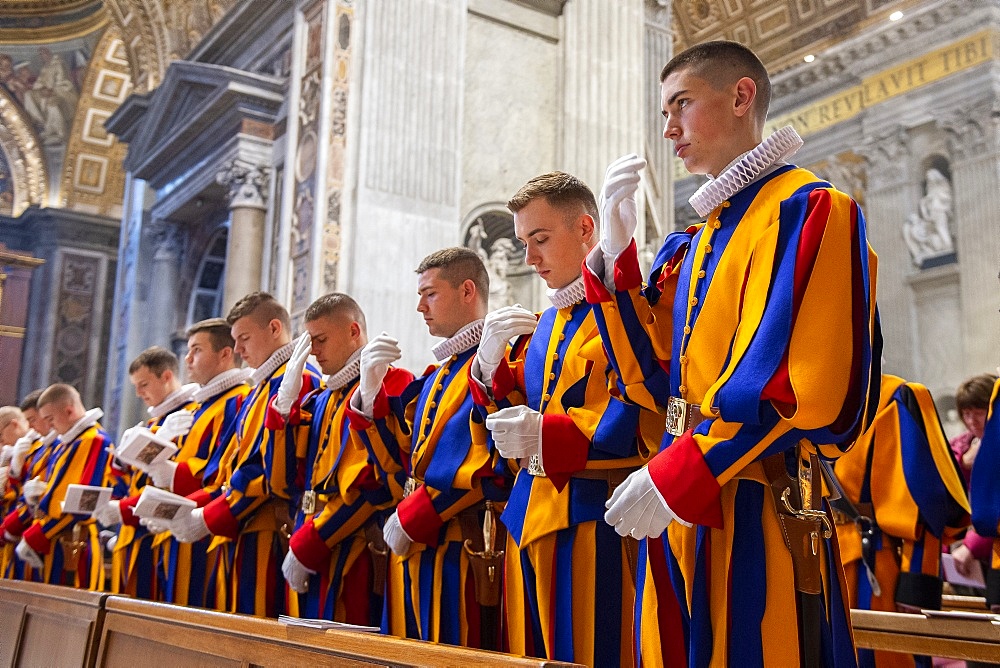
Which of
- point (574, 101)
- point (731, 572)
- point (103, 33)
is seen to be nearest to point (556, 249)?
point (731, 572)

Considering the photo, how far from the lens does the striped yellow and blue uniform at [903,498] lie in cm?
405

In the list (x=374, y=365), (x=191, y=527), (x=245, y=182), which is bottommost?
(x=191, y=527)

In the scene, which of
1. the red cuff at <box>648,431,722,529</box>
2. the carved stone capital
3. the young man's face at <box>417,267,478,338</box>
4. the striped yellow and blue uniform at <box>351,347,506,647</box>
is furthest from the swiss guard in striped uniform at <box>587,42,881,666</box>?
the carved stone capital

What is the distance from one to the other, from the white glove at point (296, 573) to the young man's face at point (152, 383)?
8.17 ft

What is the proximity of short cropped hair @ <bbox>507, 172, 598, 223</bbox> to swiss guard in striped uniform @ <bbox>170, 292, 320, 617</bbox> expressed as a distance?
1.70 m

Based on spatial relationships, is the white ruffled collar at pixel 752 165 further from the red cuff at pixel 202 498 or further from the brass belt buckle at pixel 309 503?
the red cuff at pixel 202 498

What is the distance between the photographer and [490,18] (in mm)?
9414

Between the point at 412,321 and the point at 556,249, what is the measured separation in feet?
17.4

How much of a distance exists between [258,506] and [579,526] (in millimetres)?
2297

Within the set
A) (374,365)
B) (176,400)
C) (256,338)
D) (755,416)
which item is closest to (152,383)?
(176,400)

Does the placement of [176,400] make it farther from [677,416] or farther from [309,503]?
[677,416]

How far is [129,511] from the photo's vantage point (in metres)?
5.39

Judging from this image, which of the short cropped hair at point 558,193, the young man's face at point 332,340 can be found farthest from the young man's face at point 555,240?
the young man's face at point 332,340

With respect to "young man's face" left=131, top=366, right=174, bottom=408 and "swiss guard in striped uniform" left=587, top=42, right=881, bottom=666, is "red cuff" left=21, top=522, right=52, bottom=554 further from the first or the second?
"swiss guard in striped uniform" left=587, top=42, right=881, bottom=666
